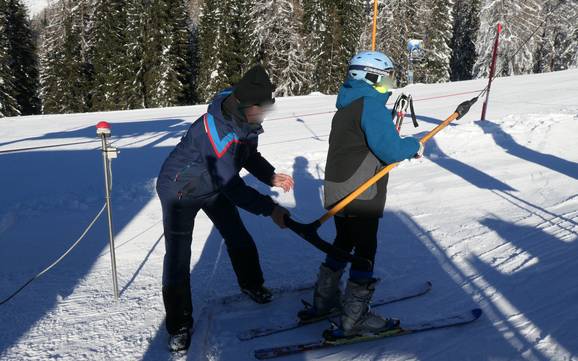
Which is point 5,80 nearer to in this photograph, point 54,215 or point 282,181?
point 54,215

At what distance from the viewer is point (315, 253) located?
16.0ft

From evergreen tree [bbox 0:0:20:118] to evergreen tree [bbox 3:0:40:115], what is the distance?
4.68 feet

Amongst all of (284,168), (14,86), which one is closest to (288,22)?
(14,86)

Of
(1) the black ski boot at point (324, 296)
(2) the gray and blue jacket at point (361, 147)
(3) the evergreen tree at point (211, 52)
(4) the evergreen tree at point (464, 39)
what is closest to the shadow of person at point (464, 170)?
(1) the black ski boot at point (324, 296)

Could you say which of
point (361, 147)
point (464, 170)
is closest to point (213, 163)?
Result: point (361, 147)

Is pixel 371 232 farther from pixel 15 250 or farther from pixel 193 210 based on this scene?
pixel 15 250

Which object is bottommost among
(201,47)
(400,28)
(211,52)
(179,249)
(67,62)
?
(179,249)

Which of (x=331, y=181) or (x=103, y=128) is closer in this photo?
(x=331, y=181)

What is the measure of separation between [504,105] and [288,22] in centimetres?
2131

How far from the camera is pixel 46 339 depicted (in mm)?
3375

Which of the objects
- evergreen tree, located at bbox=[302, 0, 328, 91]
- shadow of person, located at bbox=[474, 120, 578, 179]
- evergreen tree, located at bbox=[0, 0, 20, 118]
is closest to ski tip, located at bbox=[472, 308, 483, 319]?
shadow of person, located at bbox=[474, 120, 578, 179]

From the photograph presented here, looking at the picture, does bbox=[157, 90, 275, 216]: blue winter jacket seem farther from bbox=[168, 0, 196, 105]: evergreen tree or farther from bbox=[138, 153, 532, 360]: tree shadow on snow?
bbox=[168, 0, 196, 105]: evergreen tree

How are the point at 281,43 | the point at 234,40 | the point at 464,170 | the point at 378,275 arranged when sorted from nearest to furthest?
the point at 378,275
the point at 464,170
the point at 281,43
the point at 234,40

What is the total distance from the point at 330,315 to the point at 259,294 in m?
0.67
